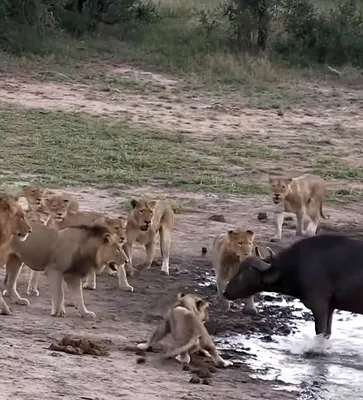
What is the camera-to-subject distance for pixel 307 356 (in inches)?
390

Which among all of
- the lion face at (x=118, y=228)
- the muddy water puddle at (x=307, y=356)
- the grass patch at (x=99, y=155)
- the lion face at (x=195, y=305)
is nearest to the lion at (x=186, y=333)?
the lion face at (x=195, y=305)

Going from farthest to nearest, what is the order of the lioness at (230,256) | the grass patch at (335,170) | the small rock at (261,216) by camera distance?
the grass patch at (335,170) < the small rock at (261,216) < the lioness at (230,256)

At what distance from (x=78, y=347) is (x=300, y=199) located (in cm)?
619

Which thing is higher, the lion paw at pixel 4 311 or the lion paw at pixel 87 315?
the lion paw at pixel 4 311

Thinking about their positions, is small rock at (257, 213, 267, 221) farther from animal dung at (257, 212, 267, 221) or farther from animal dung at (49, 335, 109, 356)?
animal dung at (49, 335, 109, 356)

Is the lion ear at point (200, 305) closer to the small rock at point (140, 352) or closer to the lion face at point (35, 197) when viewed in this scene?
the small rock at point (140, 352)

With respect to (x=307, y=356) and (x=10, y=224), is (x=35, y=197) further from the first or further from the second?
(x=307, y=356)

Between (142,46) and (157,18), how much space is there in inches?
112

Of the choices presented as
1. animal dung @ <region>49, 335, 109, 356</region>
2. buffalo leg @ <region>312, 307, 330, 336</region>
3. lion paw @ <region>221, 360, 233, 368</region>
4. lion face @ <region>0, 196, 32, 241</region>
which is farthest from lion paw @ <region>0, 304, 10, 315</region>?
buffalo leg @ <region>312, 307, 330, 336</region>

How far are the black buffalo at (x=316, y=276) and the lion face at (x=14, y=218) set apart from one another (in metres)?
2.10

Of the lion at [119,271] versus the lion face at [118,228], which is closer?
the lion face at [118,228]

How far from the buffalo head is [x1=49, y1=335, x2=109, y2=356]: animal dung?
2.24 meters

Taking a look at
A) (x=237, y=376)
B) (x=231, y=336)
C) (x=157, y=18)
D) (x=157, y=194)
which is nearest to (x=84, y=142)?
(x=157, y=194)

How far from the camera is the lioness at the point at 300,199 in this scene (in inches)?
566
